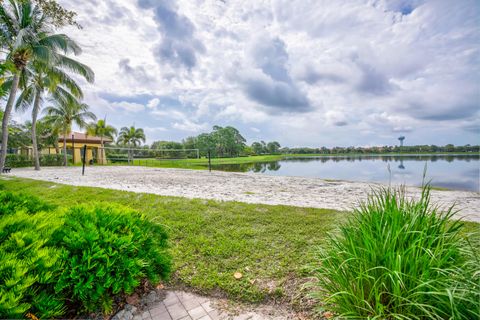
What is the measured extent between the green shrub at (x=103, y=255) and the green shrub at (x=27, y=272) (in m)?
0.08

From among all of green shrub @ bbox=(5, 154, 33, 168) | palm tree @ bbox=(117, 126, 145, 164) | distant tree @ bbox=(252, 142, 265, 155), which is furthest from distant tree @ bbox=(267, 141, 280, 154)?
green shrub @ bbox=(5, 154, 33, 168)

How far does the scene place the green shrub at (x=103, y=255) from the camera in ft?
4.80

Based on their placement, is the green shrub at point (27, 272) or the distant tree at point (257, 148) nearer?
the green shrub at point (27, 272)

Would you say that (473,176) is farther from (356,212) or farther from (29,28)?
(29,28)

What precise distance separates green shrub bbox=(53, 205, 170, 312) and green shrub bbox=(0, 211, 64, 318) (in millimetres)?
79

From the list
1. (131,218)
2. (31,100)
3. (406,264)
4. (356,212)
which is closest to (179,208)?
(131,218)

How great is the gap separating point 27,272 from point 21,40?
40.6ft

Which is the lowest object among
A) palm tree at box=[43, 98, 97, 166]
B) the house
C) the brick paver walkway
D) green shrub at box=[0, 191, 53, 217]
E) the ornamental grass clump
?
the brick paver walkway

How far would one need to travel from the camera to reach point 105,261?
1.56 m

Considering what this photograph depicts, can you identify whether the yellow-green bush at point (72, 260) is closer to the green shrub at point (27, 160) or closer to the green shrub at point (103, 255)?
the green shrub at point (103, 255)

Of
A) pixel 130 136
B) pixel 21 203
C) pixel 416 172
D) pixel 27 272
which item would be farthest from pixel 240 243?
pixel 130 136

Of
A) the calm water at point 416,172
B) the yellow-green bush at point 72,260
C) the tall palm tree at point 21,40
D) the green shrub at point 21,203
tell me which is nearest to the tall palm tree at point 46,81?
the tall palm tree at point 21,40

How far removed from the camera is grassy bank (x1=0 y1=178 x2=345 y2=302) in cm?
209

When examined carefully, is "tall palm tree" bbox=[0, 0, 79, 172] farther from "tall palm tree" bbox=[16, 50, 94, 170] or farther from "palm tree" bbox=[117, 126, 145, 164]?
"palm tree" bbox=[117, 126, 145, 164]
